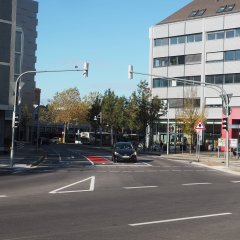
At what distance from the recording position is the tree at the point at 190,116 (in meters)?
60.0

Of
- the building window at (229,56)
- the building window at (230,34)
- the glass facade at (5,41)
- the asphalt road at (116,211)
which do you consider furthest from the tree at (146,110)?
the asphalt road at (116,211)

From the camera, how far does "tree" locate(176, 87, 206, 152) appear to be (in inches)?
2361

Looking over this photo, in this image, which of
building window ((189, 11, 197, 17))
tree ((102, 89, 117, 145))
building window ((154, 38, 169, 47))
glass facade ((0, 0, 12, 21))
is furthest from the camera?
tree ((102, 89, 117, 145))

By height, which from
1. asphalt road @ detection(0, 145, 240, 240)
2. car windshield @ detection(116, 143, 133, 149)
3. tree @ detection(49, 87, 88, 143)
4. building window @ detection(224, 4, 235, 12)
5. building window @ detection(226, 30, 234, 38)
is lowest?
asphalt road @ detection(0, 145, 240, 240)

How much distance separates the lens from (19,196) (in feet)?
51.8

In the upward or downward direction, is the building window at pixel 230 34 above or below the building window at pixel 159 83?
above

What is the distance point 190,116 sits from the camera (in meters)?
60.7

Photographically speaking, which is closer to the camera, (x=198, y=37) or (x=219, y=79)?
(x=219, y=79)

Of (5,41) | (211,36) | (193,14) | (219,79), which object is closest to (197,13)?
(193,14)

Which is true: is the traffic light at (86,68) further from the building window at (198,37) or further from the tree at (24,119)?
the tree at (24,119)

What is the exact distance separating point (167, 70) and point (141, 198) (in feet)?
198

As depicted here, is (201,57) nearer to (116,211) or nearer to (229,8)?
(229,8)

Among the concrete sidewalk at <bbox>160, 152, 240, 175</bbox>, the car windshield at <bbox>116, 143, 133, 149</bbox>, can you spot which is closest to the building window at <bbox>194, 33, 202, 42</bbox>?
the concrete sidewalk at <bbox>160, 152, 240, 175</bbox>

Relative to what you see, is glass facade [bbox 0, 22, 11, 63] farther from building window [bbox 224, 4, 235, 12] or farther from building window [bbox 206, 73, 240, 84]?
building window [bbox 224, 4, 235, 12]
